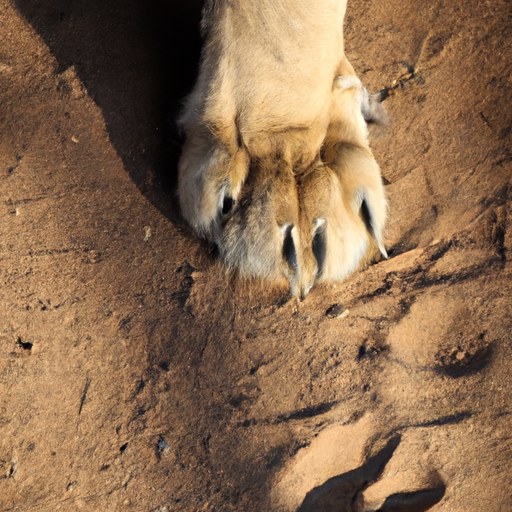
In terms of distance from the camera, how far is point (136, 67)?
8.99 feet

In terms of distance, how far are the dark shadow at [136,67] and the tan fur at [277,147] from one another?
1.53 feet

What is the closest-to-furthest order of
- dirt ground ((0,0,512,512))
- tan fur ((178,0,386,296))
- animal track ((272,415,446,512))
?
tan fur ((178,0,386,296)) → dirt ground ((0,0,512,512)) → animal track ((272,415,446,512))

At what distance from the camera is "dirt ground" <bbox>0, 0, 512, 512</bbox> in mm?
2664

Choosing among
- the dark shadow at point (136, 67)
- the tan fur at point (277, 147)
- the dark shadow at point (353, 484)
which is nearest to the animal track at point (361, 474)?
the dark shadow at point (353, 484)

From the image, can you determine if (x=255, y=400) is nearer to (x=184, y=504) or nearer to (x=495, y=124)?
(x=184, y=504)

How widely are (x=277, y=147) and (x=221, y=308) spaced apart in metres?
1.02

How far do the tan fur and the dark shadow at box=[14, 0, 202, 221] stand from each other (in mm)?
467

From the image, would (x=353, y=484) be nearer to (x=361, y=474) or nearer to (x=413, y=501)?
(x=361, y=474)

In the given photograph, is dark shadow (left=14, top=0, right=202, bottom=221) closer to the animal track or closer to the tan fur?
the tan fur

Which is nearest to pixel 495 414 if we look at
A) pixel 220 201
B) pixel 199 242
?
pixel 199 242

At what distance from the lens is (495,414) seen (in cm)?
302

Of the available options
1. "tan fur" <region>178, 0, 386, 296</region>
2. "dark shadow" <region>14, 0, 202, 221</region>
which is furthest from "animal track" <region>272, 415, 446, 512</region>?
"dark shadow" <region>14, 0, 202, 221</region>

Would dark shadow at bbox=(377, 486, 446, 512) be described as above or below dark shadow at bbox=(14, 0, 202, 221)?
below

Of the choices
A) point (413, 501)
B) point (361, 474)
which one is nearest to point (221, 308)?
point (361, 474)
